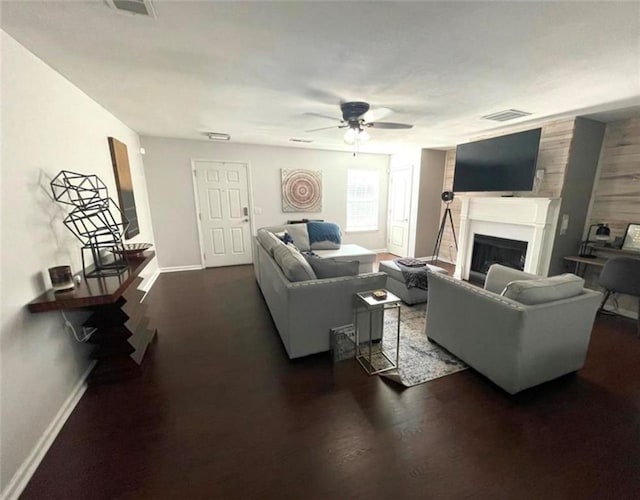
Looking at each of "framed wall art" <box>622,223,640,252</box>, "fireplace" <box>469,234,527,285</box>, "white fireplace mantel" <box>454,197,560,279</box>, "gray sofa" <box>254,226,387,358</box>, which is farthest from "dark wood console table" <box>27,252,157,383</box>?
"framed wall art" <box>622,223,640,252</box>

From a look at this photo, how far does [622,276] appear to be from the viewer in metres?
2.80

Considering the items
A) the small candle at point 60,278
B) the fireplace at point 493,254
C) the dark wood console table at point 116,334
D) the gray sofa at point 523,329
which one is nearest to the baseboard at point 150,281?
the dark wood console table at point 116,334

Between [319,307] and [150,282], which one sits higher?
[319,307]

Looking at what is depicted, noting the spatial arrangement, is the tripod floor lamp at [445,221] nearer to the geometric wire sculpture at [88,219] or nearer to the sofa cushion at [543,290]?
the sofa cushion at [543,290]

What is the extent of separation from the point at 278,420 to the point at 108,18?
2581 millimetres

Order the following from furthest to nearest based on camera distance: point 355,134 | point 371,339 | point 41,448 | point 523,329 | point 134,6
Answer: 1. point 355,134
2. point 371,339
3. point 523,329
4. point 41,448
5. point 134,6

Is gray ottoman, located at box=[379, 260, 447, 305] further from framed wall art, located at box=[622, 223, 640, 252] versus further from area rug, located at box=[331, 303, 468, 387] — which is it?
framed wall art, located at box=[622, 223, 640, 252]

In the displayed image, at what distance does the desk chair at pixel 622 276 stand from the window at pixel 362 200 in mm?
→ 4107

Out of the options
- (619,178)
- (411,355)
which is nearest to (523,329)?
(411,355)

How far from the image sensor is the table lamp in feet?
10.8

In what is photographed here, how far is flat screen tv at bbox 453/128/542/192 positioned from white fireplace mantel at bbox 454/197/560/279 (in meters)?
0.28

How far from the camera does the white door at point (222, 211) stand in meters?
4.93

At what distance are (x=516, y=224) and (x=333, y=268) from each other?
3.13 m

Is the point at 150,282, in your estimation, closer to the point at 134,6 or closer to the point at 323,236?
the point at 323,236
